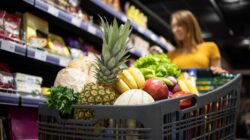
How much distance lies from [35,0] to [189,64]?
131 centimetres

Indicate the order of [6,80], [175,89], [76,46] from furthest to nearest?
[76,46] → [6,80] → [175,89]

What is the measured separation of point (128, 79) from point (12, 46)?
3.70 ft

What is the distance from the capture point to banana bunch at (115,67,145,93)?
1.37 meters

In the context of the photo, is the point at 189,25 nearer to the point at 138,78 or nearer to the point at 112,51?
the point at 138,78

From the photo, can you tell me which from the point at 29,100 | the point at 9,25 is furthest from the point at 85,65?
the point at 9,25

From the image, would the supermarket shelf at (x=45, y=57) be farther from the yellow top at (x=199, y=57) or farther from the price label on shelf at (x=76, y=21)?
the yellow top at (x=199, y=57)

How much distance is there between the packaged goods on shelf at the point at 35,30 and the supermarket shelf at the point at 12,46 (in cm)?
15

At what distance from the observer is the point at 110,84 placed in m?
1.36

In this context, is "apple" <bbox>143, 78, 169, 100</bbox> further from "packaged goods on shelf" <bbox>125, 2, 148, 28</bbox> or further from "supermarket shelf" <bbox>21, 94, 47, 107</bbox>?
"packaged goods on shelf" <bbox>125, 2, 148, 28</bbox>

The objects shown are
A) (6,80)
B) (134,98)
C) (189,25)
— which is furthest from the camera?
(189,25)

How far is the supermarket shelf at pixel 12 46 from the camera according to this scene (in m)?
2.13

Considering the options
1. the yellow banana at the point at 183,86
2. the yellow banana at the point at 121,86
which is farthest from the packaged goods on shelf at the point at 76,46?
the yellow banana at the point at 121,86

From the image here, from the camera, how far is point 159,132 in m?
1.00

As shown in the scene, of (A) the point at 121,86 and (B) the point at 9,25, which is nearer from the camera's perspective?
(A) the point at 121,86
